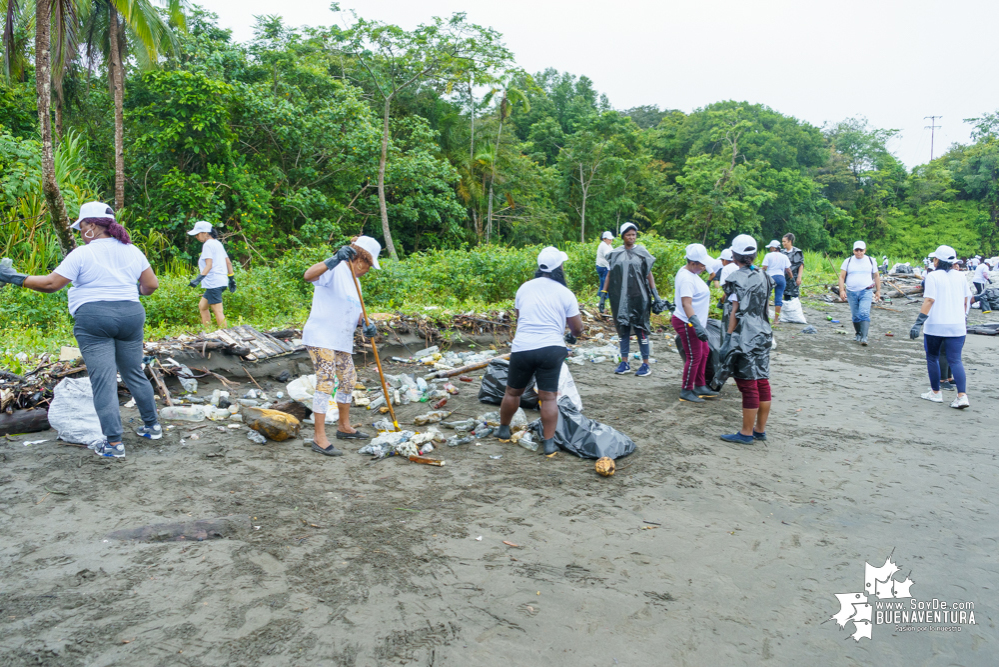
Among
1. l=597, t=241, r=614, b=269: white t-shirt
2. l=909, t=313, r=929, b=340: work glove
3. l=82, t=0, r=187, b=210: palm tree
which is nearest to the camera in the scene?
l=909, t=313, r=929, b=340: work glove

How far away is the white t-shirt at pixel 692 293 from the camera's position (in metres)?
6.64

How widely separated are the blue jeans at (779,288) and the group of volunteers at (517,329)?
475 centimetres

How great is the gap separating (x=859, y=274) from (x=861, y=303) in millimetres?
549

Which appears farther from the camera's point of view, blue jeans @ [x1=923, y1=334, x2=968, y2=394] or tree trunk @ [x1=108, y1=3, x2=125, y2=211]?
tree trunk @ [x1=108, y1=3, x2=125, y2=211]

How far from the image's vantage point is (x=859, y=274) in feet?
34.0

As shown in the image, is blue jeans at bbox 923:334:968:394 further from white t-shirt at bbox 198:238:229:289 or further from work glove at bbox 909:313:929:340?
white t-shirt at bbox 198:238:229:289

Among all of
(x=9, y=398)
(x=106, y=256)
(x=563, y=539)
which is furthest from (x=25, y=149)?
(x=563, y=539)

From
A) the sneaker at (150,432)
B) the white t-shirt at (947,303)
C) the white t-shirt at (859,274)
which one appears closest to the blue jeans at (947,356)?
the white t-shirt at (947,303)

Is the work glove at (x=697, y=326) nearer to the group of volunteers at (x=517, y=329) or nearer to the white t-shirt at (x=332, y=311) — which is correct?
the group of volunteers at (x=517, y=329)

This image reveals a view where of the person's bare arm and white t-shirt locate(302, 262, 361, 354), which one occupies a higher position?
the person's bare arm

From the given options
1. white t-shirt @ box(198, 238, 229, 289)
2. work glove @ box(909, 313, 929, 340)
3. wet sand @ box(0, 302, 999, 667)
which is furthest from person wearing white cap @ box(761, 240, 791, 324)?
white t-shirt @ box(198, 238, 229, 289)

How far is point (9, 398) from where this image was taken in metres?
5.21

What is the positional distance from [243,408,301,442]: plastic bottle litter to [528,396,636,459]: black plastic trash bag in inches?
84.7

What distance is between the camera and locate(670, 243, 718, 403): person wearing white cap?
263 inches
